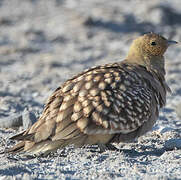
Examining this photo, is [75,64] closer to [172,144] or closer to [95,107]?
[172,144]

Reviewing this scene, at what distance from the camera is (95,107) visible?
502 centimetres

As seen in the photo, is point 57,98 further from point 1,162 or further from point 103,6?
point 103,6

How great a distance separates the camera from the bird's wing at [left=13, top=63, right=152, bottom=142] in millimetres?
4941

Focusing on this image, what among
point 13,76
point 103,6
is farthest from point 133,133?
point 103,6

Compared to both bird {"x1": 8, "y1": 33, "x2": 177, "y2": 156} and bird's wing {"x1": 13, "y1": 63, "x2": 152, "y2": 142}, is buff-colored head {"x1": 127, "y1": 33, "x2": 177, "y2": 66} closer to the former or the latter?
→ bird {"x1": 8, "y1": 33, "x2": 177, "y2": 156}

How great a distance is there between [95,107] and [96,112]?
0.05 m

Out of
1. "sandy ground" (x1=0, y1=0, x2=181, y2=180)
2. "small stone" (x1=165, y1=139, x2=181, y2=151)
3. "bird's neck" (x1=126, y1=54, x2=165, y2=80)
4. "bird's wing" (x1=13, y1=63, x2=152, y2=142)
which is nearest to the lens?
"sandy ground" (x1=0, y1=0, x2=181, y2=180)

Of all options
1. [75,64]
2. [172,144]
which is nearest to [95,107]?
[172,144]

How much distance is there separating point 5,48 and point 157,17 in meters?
5.43

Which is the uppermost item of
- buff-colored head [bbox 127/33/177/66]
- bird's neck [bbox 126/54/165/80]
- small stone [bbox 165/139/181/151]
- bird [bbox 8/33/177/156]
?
buff-colored head [bbox 127/33/177/66]

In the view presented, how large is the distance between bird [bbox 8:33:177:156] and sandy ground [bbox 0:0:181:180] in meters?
0.18

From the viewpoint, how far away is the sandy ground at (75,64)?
4.73m

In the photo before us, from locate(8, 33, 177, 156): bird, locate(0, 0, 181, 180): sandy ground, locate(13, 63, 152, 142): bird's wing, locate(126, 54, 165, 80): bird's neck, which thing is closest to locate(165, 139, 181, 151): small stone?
locate(0, 0, 181, 180): sandy ground

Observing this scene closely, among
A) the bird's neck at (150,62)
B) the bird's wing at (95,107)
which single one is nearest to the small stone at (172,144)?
the bird's wing at (95,107)
